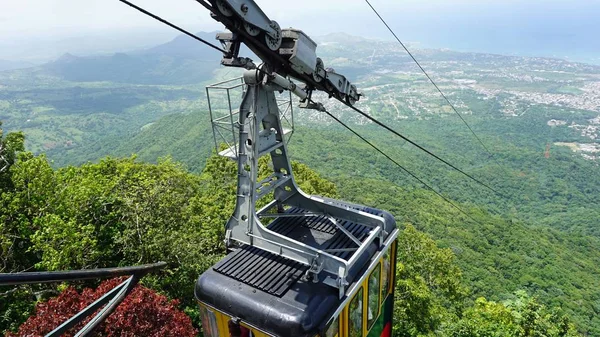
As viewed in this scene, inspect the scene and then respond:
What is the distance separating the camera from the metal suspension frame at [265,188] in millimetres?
5379

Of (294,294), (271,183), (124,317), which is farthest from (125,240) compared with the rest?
(294,294)

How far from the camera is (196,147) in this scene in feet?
303

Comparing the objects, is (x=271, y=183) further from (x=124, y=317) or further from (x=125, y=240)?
(x=125, y=240)

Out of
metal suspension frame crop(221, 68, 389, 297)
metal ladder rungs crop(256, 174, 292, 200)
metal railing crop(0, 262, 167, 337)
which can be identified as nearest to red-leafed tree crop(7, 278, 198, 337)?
metal suspension frame crop(221, 68, 389, 297)

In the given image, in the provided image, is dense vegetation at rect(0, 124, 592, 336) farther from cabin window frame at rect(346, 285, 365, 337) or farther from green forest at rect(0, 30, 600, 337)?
cabin window frame at rect(346, 285, 365, 337)

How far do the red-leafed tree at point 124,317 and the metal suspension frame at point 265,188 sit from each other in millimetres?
2947

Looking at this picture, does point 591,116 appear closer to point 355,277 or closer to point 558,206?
point 558,206

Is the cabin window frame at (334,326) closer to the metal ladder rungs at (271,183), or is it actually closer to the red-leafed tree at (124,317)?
the metal ladder rungs at (271,183)

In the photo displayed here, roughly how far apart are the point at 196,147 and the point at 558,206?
289ft

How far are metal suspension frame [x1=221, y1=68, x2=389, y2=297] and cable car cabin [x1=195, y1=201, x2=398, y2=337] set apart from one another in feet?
0.55

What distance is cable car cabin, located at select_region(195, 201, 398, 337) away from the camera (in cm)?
488

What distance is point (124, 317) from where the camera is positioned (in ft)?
25.2

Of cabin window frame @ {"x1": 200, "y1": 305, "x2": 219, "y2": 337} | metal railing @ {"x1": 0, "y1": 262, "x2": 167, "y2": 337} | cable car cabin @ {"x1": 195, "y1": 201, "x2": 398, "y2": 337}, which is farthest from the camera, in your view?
cabin window frame @ {"x1": 200, "y1": 305, "x2": 219, "y2": 337}

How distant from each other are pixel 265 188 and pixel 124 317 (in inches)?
164
